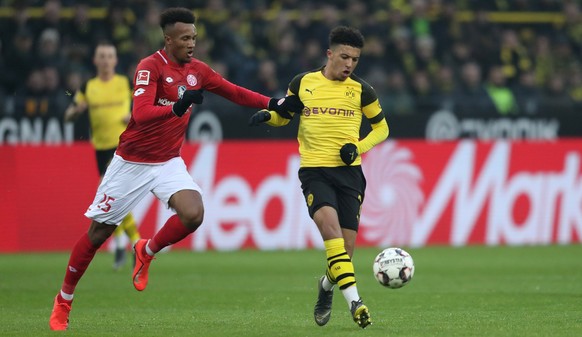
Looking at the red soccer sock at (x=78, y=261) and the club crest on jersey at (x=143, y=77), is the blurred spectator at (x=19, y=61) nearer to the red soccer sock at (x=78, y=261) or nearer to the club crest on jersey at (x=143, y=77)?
the red soccer sock at (x=78, y=261)

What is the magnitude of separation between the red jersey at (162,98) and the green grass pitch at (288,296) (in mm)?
1415

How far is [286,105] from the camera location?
955 cm

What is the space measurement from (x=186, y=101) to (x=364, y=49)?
13258 mm

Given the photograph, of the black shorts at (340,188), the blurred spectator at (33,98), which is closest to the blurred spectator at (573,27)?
the blurred spectator at (33,98)

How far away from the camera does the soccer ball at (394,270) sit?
942 cm

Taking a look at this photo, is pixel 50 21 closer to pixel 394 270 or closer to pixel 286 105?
pixel 286 105

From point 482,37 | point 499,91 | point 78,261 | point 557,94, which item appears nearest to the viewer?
point 78,261

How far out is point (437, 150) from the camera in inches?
750

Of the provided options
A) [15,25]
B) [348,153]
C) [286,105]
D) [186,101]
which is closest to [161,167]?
[186,101]

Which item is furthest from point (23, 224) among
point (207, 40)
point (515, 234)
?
point (515, 234)

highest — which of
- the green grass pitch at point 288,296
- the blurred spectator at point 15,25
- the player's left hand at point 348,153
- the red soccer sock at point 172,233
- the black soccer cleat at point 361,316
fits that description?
the blurred spectator at point 15,25

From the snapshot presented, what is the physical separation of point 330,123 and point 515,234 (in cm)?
1026

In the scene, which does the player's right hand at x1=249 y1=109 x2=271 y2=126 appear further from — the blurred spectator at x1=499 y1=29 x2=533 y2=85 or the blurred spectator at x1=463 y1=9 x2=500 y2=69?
the blurred spectator at x1=463 y1=9 x2=500 y2=69

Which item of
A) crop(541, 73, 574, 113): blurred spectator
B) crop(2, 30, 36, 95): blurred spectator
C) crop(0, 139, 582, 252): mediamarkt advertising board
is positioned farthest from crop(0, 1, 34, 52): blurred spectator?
crop(541, 73, 574, 113): blurred spectator
